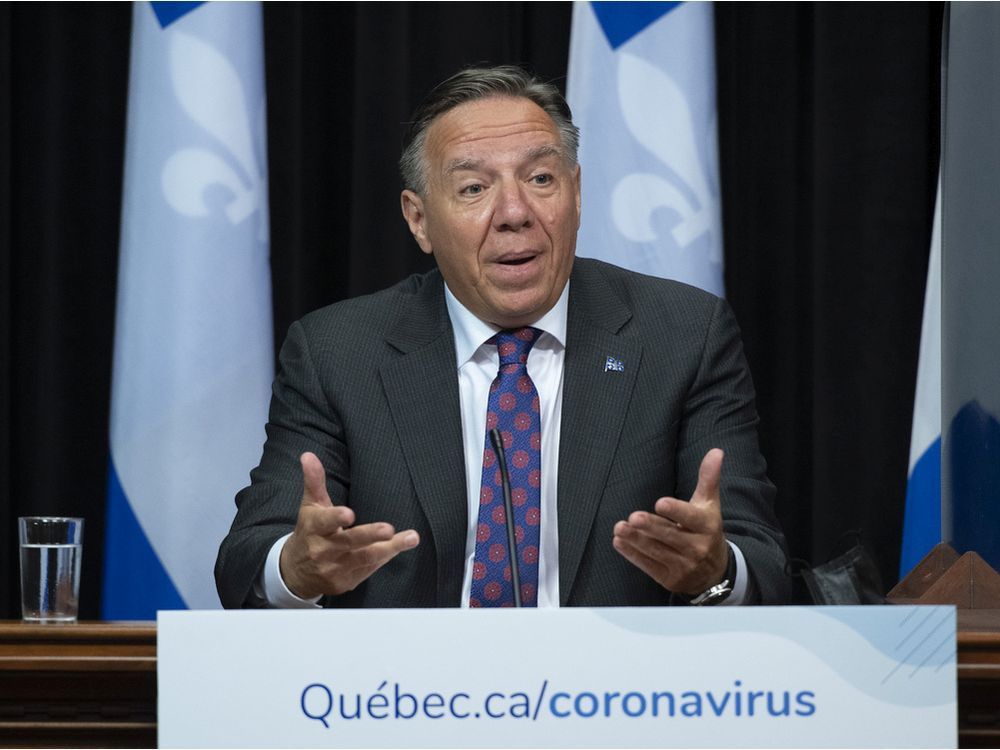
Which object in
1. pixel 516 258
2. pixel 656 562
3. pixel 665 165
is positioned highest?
pixel 665 165

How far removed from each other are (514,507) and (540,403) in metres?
0.21

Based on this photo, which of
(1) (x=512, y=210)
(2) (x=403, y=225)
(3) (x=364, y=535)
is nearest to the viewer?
(3) (x=364, y=535)

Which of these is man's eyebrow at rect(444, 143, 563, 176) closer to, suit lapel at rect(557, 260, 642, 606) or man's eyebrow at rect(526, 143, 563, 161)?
man's eyebrow at rect(526, 143, 563, 161)

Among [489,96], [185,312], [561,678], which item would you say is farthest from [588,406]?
[185,312]

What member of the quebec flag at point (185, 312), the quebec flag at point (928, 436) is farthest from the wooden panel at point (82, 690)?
the quebec flag at point (928, 436)

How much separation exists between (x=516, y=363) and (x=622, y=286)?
1.02 feet

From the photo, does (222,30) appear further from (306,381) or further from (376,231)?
(306,381)

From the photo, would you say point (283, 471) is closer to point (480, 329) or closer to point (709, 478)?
point (480, 329)

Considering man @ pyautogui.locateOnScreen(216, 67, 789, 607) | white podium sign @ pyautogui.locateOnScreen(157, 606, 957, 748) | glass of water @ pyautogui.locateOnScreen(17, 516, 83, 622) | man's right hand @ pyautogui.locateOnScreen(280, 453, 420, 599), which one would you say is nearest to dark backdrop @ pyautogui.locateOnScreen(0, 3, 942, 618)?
man @ pyautogui.locateOnScreen(216, 67, 789, 607)

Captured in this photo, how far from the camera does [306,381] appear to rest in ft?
7.36

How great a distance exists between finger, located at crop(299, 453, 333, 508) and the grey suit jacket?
0.31 m

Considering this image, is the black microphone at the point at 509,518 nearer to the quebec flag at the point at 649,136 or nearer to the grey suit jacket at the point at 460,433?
the grey suit jacket at the point at 460,433

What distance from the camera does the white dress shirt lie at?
6.82 ft

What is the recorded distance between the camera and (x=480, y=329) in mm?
2254
